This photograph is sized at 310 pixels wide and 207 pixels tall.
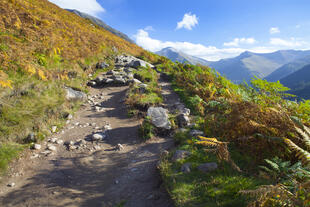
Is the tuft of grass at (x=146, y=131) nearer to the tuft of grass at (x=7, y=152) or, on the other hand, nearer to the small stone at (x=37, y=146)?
the small stone at (x=37, y=146)

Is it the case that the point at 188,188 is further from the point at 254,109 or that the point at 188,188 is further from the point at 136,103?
the point at 136,103

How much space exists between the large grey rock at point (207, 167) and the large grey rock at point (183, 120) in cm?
282

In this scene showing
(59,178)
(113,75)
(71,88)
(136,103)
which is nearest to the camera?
(59,178)

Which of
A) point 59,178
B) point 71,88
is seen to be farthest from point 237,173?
point 71,88

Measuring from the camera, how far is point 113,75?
471 inches

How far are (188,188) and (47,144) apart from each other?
4707 millimetres

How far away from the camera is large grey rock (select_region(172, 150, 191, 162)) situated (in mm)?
4121

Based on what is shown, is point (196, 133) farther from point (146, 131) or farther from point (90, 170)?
point (90, 170)

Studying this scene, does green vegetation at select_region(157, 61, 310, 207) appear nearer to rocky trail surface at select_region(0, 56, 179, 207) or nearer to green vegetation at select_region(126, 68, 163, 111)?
rocky trail surface at select_region(0, 56, 179, 207)

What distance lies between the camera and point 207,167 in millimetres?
3559

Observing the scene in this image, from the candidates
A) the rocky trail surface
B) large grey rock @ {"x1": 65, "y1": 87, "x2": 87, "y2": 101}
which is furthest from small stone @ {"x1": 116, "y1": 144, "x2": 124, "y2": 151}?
large grey rock @ {"x1": 65, "y1": 87, "x2": 87, "y2": 101}

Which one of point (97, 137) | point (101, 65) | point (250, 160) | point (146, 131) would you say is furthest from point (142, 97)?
point (101, 65)

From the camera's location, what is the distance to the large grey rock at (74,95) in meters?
7.75

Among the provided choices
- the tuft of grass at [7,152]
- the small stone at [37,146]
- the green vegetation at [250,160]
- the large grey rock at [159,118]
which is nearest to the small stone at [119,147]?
the large grey rock at [159,118]
